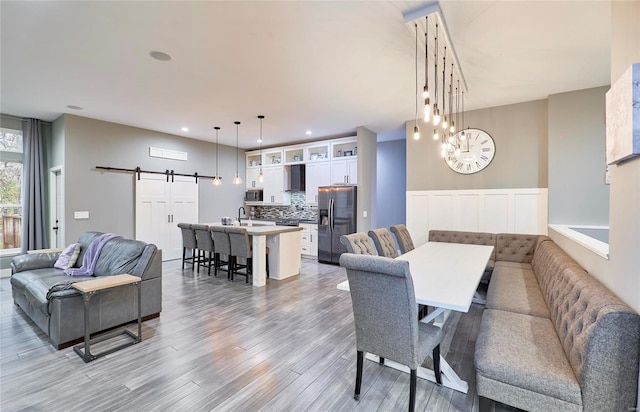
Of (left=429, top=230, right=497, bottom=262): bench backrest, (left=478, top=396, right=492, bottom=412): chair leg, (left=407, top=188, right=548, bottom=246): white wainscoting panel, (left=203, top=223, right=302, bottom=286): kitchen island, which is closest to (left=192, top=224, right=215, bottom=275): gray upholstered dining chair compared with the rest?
(left=203, top=223, right=302, bottom=286): kitchen island

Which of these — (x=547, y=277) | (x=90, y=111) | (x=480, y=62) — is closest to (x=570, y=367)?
(x=547, y=277)

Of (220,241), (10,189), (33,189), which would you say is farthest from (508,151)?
(10,189)

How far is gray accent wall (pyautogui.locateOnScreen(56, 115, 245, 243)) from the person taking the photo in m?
4.96

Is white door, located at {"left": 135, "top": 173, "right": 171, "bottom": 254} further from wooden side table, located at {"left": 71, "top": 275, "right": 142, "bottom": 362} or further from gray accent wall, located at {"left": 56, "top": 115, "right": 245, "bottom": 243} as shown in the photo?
wooden side table, located at {"left": 71, "top": 275, "right": 142, "bottom": 362}

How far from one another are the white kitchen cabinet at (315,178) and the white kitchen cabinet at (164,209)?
2.78m

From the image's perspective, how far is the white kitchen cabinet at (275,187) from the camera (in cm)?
735

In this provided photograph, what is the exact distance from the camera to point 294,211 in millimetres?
7551

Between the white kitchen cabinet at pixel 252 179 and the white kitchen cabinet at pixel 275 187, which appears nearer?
the white kitchen cabinet at pixel 275 187

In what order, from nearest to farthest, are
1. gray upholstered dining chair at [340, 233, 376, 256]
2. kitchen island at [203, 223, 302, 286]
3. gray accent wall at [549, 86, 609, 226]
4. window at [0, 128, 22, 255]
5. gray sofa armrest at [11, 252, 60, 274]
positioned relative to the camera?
gray upholstered dining chair at [340, 233, 376, 256], gray sofa armrest at [11, 252, 60, 274], gray accent wall at [549, 86, 609, 226], kitchen island at [203, 223, 302, 286], window at [0, 128, 22, 255]

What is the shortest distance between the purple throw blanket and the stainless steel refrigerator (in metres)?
3.83

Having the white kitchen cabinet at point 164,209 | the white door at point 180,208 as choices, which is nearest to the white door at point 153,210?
the white kitchen cabinet at point 164,209

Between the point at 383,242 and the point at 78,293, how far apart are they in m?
3.20

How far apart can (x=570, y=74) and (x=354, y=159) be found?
3601mm

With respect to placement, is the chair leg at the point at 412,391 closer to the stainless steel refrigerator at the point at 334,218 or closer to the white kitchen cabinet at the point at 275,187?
the stainless steel refrigerator at the point at 334,218
